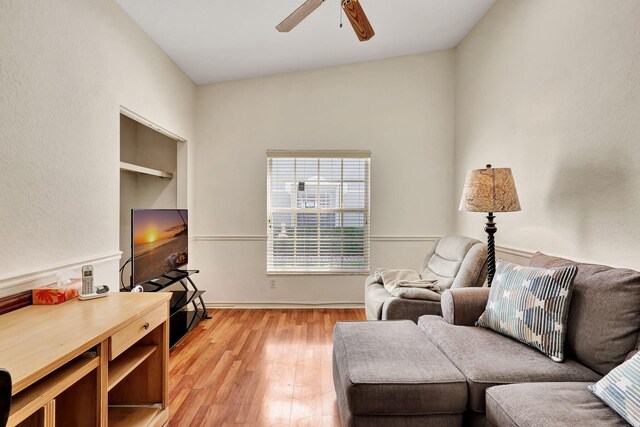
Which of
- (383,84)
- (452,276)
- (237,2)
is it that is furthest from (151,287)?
(383,84)

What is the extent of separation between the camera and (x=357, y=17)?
2066 millimetres

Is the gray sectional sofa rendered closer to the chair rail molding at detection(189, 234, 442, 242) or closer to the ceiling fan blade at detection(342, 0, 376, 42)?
the ceiling fan blade at detection(342, 0, 376, 42)

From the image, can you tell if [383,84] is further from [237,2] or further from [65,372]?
[65,372]

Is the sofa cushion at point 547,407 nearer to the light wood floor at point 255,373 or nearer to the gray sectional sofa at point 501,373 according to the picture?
the gray sectional sofa at point 501,373

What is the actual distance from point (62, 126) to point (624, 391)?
2937 millimetres

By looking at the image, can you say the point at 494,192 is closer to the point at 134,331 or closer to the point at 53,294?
the point at 134,331

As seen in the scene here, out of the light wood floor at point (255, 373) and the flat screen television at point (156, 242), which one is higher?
the flat screen television at point (156, 242)

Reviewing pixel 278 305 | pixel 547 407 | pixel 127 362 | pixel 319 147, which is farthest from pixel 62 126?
pixel 278 305

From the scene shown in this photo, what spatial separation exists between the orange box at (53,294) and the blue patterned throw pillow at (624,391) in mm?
2508

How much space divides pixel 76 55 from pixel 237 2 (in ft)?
3.92

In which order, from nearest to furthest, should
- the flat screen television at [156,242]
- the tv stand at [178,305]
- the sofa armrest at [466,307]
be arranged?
the sofa armrest at [466,307] < the flat screen television at [156,242] < the tv stand at [178,305]

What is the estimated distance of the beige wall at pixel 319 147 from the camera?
13.5ft

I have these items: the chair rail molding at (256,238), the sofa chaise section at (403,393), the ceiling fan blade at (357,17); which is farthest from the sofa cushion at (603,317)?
the chair rail molding at (256,238)

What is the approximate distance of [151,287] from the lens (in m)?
2.88
